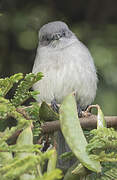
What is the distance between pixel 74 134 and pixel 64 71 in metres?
1.15

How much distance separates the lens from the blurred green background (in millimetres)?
2377

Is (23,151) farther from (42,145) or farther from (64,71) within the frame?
(64,71)

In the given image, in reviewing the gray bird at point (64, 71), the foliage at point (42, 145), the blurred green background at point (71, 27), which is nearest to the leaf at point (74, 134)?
the foliage at point (42, 145)

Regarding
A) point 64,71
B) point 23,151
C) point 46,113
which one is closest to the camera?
point 23,151

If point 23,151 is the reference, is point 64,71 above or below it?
above

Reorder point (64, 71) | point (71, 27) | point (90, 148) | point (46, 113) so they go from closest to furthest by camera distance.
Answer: point (90, 148) < point (46, 113) < point (64, 71) < point (71, 27)

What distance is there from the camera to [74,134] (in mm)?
798

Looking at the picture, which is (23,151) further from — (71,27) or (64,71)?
(71,27)

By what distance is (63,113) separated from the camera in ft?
2.81

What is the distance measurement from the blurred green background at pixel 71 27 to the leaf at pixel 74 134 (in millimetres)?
1446

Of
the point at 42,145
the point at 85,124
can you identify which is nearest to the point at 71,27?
the point at 85,124

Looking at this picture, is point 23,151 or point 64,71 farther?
point 64,71

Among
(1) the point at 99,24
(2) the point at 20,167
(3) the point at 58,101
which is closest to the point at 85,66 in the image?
(3) the point at 58,101

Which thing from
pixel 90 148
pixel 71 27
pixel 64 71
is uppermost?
pixel 71 27
